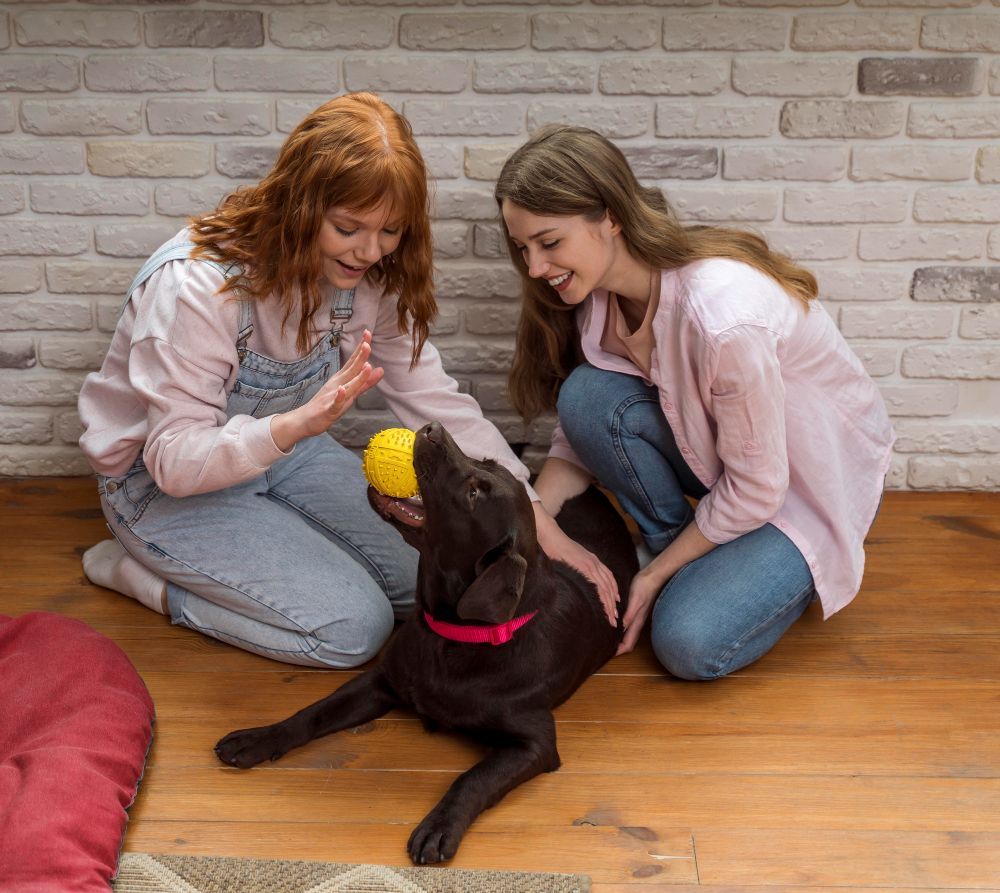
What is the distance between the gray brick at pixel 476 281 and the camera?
112 inches

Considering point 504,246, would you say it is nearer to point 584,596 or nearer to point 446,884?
point 584,596

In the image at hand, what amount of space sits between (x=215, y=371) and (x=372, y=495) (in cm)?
42

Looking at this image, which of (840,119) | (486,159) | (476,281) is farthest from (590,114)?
(840,119)

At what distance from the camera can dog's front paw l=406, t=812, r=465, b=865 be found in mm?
1639

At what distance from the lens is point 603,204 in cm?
211

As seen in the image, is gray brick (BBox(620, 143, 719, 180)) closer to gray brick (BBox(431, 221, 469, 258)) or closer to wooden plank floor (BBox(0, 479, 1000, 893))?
gray brick (BBox(431, 221, 469, 258))

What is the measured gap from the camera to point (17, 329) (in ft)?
9.53

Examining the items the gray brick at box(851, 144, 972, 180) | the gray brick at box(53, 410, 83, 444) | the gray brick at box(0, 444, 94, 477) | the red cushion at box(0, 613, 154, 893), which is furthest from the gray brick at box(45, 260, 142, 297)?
the gray brick at box(851, 144, 972, 180)

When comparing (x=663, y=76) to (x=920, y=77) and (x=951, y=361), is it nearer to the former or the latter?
(x=920, y=77)

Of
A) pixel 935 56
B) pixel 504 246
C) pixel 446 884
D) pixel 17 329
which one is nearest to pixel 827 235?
pixel 935 56

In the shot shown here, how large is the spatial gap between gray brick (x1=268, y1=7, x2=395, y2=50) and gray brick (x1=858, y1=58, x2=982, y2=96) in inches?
46.8

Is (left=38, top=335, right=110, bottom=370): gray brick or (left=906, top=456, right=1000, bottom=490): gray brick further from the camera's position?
(left=906, top=456, right=1000, bottom=490): gray brick

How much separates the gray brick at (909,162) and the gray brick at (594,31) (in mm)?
613

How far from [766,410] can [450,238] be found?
43.4 inches
